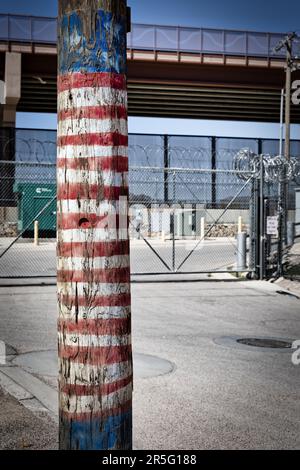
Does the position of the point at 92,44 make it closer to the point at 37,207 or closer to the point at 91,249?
the point at 91,249

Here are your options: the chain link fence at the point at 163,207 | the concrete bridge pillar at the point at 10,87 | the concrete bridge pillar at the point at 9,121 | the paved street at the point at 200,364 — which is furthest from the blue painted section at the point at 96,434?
the concrete bridge pillar at the point at 10,87

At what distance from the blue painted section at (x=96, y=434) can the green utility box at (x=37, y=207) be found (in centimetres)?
2519

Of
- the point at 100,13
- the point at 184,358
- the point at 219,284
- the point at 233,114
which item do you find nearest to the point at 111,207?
the point at 100,13

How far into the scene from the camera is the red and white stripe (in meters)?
3.04

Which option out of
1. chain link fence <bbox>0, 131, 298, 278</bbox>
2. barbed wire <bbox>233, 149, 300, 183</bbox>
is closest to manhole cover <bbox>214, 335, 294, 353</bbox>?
chain link fence <bbox>0, 131, 298, 278</bbox>

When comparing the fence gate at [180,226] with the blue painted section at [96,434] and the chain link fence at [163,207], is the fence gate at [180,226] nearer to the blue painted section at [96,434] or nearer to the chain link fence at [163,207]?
the chain link fence at [163,207]

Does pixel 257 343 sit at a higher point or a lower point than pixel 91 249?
lower

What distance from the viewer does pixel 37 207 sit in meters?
28.6

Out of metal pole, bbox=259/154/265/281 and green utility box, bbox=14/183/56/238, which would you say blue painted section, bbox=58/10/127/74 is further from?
green utility box, bbox=14/183/56/238

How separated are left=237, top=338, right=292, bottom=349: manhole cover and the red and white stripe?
18.8 ft

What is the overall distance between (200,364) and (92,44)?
16.6 ft

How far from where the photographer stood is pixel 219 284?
14875 millimetres

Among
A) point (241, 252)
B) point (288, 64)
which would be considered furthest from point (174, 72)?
point (241, 252)
